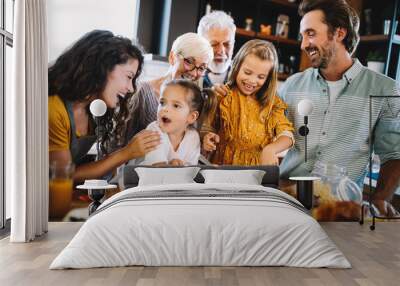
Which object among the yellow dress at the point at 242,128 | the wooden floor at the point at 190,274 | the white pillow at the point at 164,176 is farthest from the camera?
the yellow dress at the point at 242,128

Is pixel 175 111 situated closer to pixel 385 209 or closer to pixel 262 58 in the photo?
pixel 262 58

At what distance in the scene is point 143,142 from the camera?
5668mm

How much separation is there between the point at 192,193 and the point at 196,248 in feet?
2.19

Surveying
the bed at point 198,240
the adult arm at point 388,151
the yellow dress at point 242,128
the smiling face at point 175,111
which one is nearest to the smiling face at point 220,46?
the yellow dress at point 242,128

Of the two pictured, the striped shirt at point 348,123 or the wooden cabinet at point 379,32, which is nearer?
the striped shirt at point 348,123

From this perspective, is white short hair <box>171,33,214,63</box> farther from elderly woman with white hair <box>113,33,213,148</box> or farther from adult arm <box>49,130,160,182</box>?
adult arm <box>49,130,160,182</box>

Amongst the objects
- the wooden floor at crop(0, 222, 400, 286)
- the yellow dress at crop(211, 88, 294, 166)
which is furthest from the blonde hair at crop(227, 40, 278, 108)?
the wooden floor at crop(0, 222, 400, 286)

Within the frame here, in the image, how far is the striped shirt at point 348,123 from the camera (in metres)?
5.77

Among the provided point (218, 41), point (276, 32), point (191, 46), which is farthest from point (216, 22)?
point (276, 32)

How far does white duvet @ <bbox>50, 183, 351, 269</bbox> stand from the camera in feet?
11.5

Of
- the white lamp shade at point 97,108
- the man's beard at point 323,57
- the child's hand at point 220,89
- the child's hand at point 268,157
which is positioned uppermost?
the man's beard at point 323,57

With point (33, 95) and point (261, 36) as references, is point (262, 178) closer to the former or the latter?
point (261, 36)

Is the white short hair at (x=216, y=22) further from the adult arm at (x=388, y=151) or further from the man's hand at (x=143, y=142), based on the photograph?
the adult arm at (x=388, y=151)

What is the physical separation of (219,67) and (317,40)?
131cm
